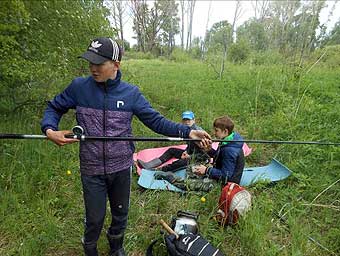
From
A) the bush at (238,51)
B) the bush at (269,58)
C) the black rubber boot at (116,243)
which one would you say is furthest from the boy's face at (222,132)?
the bush at (238,51)

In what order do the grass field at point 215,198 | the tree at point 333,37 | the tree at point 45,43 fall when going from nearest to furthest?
the grass field at point 215,198 → the tree at point 45,43 → the tree at point 333,37

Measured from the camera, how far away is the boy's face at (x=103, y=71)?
6.29 feet

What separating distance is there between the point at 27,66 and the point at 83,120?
8.64 feet

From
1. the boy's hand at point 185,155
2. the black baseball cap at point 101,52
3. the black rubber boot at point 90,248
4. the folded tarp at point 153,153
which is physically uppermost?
the black baseball cap at point 101,52

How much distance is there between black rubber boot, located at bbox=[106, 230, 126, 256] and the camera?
2338 mm

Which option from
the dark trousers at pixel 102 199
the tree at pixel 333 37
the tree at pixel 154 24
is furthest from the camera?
the tree at pixel 154 24

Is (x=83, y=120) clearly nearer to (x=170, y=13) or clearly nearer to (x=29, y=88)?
(x=29, y=88)

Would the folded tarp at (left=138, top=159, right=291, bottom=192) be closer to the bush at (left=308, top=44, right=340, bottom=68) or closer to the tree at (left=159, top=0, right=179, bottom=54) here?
the bush at (left=308, top=44, right=340, bottom=68)

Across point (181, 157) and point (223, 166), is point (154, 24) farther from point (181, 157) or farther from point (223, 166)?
point (223, 166)

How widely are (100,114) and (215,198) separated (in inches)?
65.1

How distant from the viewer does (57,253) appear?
8.08 feet

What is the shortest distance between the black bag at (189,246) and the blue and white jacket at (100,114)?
0.69m

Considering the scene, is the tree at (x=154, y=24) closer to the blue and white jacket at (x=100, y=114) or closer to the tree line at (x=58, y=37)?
the tree line at (x=58, y=37)

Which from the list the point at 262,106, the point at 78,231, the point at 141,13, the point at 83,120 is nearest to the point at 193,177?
the point at 78,231
